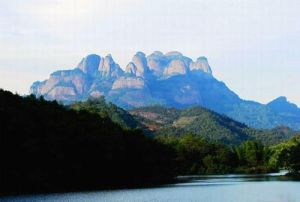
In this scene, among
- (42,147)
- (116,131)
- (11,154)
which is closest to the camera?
(11,154)

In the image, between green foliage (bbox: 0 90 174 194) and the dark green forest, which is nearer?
green foliage (bbox: 0 90 174 194)

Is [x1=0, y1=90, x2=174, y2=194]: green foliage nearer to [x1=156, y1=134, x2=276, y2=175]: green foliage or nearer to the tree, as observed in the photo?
the tree

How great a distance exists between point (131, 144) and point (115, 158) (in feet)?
41.1

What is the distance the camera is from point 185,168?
18525 centimetres

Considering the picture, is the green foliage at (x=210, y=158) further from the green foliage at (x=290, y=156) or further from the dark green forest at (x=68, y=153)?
the dark green forest at (x=68, y=153)

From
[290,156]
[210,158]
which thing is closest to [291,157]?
[290,156]

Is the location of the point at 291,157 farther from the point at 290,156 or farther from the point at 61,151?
the point at 61,151

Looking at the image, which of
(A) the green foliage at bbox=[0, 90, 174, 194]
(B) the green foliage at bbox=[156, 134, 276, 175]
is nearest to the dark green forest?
(A) the green foliage at bbox=[0, 90, 174, 194]

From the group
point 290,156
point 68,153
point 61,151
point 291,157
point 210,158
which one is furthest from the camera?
point 210,158

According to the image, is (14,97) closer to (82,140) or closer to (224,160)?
(82,140)

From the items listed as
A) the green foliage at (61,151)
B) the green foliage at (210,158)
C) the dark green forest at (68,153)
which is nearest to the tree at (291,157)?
the dark green forest at (68,153)

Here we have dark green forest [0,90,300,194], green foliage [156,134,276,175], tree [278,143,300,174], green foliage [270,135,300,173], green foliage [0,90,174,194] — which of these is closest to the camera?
green foliage [0,90,174,194]

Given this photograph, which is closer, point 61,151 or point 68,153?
point 61,151

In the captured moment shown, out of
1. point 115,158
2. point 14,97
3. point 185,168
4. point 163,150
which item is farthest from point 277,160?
point 14,97
